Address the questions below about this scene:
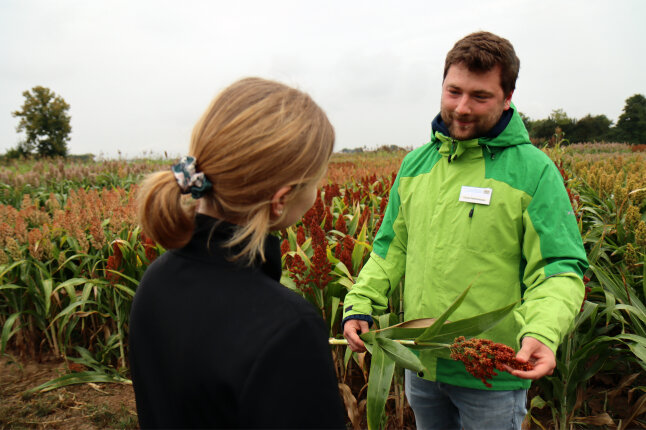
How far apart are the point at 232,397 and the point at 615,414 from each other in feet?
9.15

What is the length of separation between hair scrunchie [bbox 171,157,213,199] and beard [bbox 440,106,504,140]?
1.03 metres

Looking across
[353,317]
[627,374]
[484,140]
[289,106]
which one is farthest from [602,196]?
[289,106]

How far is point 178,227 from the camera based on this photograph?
88 centimetres

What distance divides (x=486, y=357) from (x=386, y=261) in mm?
698

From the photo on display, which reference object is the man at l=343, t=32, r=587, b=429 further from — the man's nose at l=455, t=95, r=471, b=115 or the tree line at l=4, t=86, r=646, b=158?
the tree line at l=4, t=86, r=646, b=158

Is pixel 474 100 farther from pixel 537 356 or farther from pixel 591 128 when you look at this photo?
pixel 591 128

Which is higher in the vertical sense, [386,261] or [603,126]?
[603,126]

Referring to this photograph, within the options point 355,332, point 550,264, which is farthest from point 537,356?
point 355,332

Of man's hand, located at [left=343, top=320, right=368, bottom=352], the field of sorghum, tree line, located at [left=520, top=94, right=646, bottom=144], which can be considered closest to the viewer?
man's hand, located at [left=343, top=320, right=368, bottom=352]

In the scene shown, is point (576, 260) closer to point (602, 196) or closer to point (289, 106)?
point (289, 106)

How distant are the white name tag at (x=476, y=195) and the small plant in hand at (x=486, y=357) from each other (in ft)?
1.72

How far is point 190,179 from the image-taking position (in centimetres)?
87

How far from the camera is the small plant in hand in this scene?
3.68 ft

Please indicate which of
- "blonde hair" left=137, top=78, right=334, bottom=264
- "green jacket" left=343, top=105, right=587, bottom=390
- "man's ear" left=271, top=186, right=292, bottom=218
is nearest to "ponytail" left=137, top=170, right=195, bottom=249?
"blonde hair" left=137, top=78, right=334, bottom=264
